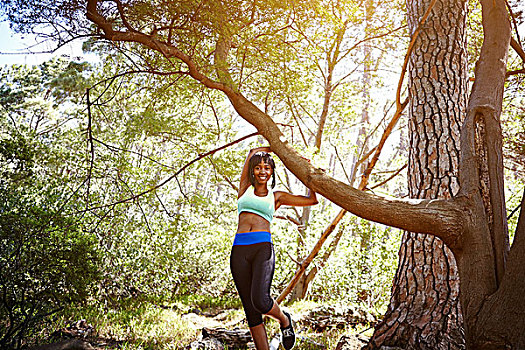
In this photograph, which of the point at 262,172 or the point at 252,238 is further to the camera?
the point at 262,172

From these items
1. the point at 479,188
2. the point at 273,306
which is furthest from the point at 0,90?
the point at 479,188

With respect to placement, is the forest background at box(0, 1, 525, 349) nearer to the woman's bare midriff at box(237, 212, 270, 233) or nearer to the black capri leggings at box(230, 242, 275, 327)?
the woman's bare midriff at box(237, 212, 270, 233)

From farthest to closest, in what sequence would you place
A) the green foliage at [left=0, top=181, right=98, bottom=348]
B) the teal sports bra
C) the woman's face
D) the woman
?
the green foliage at [left=0, top=181, right=98, bottom=348]
the woman's face
the teal sports bra
the woman

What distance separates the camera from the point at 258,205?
9.64 feet

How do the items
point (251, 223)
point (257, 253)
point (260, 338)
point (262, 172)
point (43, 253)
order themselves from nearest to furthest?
point (260, 338) < point (257, 253) < point (251, 223) < point (262, 172) < point (43, 253)

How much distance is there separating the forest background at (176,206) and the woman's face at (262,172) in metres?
0.76

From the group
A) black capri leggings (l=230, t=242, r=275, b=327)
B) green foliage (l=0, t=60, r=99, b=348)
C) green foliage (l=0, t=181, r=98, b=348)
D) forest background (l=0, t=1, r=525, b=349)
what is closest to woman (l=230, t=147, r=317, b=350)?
black capri leggings (l=230, t=242, r=275, b=327)

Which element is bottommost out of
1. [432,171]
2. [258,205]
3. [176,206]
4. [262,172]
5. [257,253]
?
[257,253]

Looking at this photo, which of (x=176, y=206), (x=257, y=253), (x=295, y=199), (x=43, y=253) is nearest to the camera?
(x=257, y=253)

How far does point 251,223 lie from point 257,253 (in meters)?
0.25

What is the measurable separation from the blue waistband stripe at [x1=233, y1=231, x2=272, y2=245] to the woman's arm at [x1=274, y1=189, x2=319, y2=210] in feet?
1.33

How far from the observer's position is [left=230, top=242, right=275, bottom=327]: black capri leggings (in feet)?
8.72

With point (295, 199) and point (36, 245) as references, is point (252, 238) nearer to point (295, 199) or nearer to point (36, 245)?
point (295, 199)

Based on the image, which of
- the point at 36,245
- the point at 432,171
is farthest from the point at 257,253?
the point at 36,245
